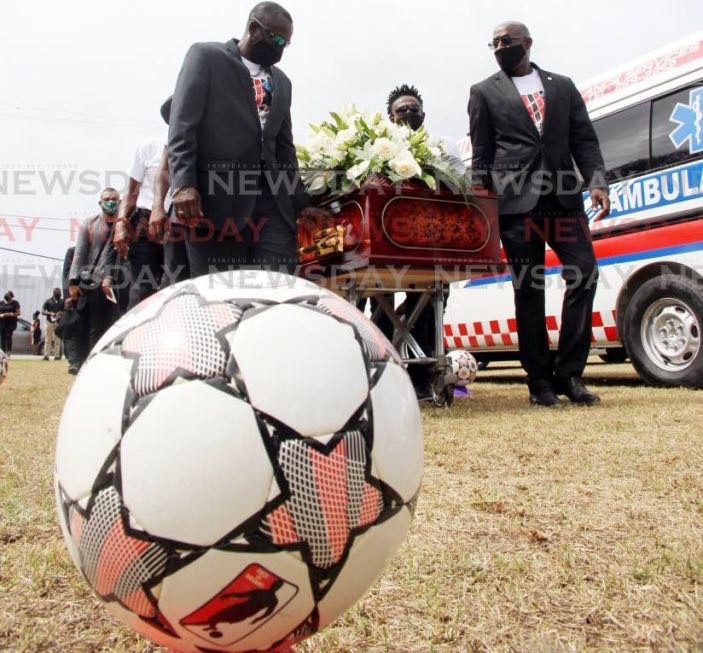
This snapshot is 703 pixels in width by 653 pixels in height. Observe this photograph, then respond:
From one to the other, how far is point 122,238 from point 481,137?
2.44 metres

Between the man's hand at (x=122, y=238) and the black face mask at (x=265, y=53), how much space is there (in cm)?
171

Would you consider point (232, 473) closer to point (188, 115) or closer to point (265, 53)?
point (188, 115)

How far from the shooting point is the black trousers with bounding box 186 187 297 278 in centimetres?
Answer: 345

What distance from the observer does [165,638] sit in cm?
117

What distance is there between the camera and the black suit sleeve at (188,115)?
10.8 ft

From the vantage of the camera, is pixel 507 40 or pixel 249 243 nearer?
pixel 249 243

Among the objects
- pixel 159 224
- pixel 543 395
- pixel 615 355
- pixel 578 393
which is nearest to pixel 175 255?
pixel 159 224

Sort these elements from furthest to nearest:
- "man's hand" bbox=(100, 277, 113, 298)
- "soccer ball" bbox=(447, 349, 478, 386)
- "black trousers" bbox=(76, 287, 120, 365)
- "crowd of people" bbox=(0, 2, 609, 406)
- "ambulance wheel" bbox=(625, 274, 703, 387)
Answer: "black trousers" bbox=(76, 287, 120, 365) < "man's hand" bbox=(100, 277, 113, 298) < "soccer ball" bbox=(447, 349, 478, 386) < "ambulance wheel" bbox=(625, 274, 703, 387) < "crowd of people" bbox=(0, 2, 609, 406)

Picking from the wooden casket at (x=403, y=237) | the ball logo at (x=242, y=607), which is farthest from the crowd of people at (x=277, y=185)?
the ball logo at (x=242, y=607)

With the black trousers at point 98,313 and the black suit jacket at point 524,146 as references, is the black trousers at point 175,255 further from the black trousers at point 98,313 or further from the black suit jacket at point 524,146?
the black trousers at point 98,313

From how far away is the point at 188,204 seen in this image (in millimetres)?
3248

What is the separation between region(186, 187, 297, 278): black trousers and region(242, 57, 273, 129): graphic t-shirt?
1.28 feet

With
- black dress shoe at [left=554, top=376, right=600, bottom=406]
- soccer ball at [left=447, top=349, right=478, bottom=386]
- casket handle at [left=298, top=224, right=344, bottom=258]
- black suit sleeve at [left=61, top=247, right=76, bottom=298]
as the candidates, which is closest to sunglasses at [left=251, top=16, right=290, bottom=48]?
casket handle at [left=298, top=224, right=344, bottom=258]

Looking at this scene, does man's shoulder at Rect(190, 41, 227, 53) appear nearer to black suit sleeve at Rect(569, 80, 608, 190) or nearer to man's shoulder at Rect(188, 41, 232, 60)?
man's shoulder at Rect(188, 41, 232, 60)
